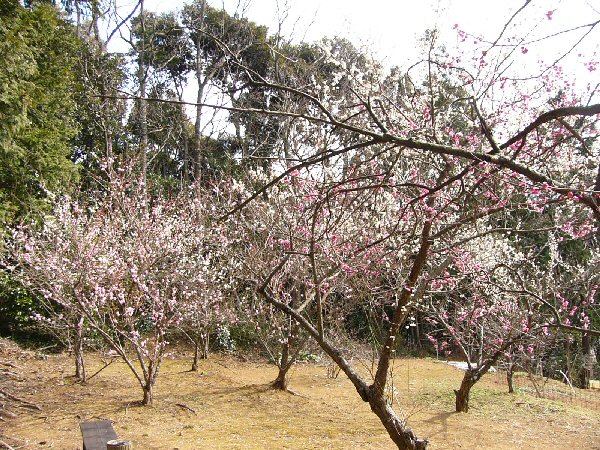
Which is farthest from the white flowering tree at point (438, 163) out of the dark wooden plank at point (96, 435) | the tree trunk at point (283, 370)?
the tree trunk at point (283, 370)

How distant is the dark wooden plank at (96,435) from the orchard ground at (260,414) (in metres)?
1.17

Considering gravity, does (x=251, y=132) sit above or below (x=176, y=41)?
below

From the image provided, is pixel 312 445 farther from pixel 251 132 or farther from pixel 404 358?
pixel 251 132

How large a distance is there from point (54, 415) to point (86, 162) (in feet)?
28.2

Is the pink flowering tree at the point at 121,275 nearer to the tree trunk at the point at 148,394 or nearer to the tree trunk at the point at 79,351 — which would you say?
the tree trunk at the point at 148,394

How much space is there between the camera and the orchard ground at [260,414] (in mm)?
4727

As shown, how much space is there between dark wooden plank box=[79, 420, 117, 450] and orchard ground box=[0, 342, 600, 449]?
3.84 feet

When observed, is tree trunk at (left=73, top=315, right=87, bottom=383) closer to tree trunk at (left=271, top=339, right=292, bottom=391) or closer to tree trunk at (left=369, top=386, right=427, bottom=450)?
tree trunk at (left=271, top=339, right=292, bottom=391)

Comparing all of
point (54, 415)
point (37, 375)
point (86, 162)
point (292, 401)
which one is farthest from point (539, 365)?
point (86, 162)

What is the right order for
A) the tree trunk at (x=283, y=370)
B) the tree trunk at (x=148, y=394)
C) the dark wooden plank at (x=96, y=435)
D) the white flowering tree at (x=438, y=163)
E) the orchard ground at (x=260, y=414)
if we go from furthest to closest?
1. the tree trunk at (x=283, y=370)
2. the tree trunk at (x=148, y=394)
3. the orchard ground at (x=260, y=414)
4. the dark wooden plank at (x=96, y=435)
5. the white flowering tree at (x=438, y=163)

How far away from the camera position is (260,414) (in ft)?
19.0

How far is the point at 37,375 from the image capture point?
700 centimetres

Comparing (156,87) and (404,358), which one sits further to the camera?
(156,87)

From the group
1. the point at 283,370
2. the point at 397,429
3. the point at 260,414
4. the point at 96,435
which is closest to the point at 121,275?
the point at 260,414
